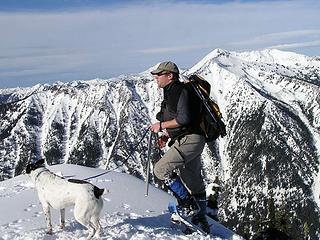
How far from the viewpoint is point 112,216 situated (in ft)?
44.2

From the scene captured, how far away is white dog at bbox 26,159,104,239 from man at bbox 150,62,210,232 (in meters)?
1.69

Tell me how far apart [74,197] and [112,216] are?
103 inches

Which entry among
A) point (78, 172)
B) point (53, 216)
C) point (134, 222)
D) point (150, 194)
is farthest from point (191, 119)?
point (78, 172)

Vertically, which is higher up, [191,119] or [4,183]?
[191,119]

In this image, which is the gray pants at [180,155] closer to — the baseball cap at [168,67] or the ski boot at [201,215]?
the ski boot at [201,215]

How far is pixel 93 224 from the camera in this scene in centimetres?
1131

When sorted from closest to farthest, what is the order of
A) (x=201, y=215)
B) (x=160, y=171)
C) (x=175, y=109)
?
(x=175, y=109), (x=160, y=171), (x=201, y=215)

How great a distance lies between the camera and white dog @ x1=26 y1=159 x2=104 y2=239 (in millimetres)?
10938

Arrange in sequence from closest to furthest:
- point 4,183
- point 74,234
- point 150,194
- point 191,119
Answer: point 191,119
point 74,234
point 150,194
point 4,183

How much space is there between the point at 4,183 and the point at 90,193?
908 centimetres

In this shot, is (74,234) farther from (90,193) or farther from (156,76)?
(156,76)

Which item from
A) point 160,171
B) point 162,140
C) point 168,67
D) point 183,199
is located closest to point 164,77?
point 168,67

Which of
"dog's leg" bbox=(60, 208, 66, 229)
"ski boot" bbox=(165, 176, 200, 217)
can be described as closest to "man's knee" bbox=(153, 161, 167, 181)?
"ski boot" bbox=(165, 176, 200, 217)

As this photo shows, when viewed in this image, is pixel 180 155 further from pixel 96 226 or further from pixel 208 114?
pixel 96 226
